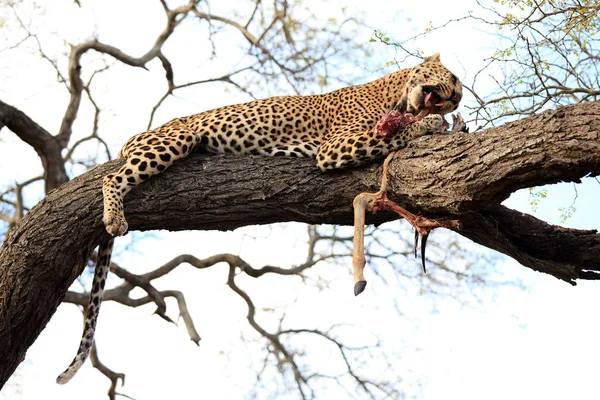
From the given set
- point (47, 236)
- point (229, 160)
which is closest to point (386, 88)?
point (229, 160)

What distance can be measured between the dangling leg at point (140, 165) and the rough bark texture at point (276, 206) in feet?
0.37

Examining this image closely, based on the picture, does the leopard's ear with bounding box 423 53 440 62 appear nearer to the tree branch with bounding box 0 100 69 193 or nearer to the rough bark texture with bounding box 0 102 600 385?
the rough bark texture with bounding box 0 102 600 385

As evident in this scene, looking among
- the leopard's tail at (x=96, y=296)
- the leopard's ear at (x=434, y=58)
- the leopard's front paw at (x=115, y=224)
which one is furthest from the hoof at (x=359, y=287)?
the leopard's ear at (x=434, y=58)

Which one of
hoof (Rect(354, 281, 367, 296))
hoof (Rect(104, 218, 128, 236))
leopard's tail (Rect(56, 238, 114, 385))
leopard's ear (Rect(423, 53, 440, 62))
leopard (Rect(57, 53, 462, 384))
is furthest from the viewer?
leopard's ear (Rect(423, 53, 440, 62))

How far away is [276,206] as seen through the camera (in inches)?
234

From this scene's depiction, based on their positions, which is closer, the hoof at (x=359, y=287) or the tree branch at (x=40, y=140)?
the hoof at (x=359, y=287)

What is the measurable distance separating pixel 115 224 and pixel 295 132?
1.73 meters

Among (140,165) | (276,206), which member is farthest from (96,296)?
(276,206)

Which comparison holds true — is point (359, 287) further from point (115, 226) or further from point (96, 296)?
point (96, 296)

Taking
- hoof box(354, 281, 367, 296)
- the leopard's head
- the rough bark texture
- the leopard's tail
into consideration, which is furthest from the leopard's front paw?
the leopard's head

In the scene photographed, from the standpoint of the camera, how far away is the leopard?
5781 millimetres

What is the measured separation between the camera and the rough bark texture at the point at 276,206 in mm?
5098

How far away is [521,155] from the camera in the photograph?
15.9 feet

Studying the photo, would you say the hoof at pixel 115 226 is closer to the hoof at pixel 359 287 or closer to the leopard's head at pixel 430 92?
the hoof at pixel 359 287
